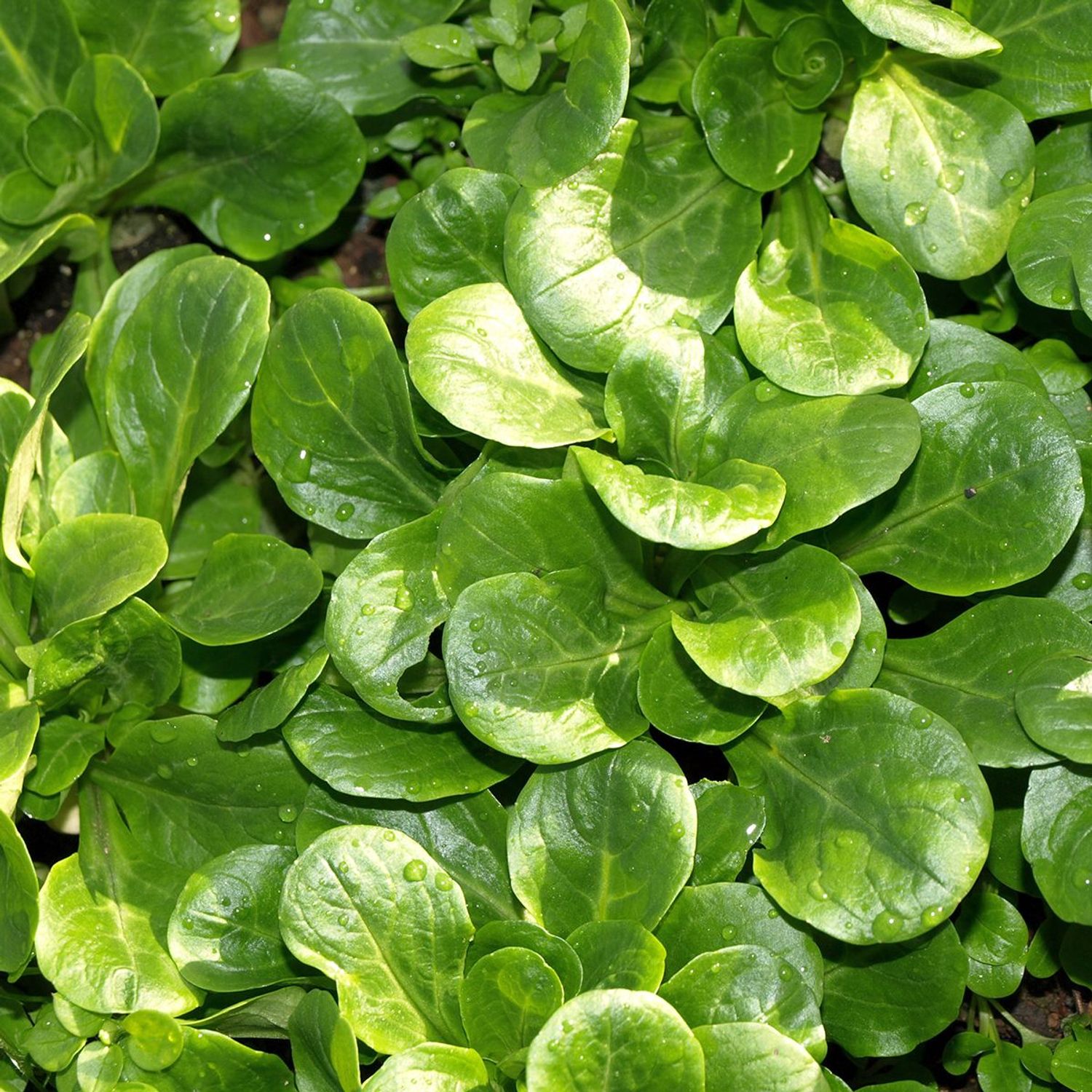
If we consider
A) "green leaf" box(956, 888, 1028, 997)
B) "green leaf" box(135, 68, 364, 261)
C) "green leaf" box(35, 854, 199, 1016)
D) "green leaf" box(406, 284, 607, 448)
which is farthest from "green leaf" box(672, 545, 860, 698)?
"green leaf" box(135, 68, 364, 261)

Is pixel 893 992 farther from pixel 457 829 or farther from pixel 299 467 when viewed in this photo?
pixel 299 467

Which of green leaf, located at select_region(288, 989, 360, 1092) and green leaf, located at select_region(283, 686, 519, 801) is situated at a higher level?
green leaf, located at select_region(283, 686, 519, 801)

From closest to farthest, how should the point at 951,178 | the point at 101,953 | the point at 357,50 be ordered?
the point at 101,953 < the point at 951,178 < the point at 357,50

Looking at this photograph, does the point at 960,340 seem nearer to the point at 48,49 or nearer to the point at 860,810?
the point at 860,810

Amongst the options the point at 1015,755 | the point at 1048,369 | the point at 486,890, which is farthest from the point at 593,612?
the point at 1048,369

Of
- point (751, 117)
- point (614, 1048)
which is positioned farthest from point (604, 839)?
point (751, 117)

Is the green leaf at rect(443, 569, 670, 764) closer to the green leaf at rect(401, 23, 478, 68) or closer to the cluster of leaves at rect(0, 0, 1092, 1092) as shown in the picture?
the cluster of leaves at rect(0, 0, 1092, 1092)

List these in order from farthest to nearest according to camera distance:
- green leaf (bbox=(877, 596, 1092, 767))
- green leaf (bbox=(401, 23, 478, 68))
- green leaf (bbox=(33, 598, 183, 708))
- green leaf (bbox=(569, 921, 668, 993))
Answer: green leaf (bbox=(401, 23, 478, 68))
green leaf (bbox=(33, 598, 183, 708))
green leaf (bbox=(877, 596, 1092, 767))
green leaf (bbox=(569, 921, 668, 993))
